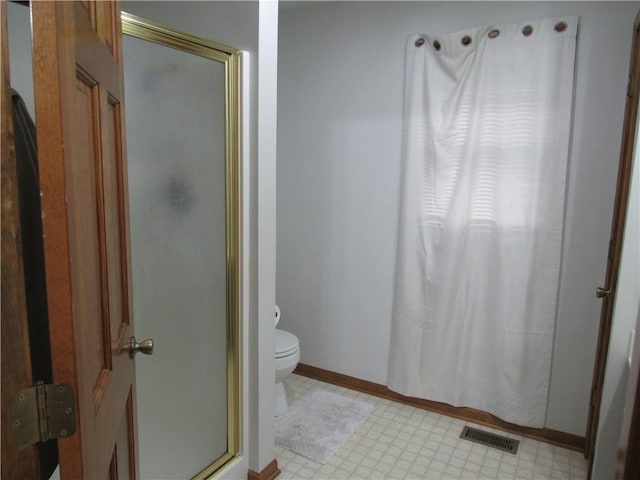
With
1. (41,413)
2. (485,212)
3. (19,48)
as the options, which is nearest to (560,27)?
(485,212)

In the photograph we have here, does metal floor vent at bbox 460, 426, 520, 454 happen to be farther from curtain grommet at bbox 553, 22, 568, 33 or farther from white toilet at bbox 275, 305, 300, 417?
curtain grommet at bbox 553, 22, 568, 33

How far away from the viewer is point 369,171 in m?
2.76

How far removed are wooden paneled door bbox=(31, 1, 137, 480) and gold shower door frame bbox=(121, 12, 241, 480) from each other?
0.62 m

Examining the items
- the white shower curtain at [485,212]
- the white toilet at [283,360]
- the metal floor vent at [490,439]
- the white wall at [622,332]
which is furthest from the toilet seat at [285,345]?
the white wall at [622,332]

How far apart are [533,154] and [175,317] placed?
1.85 meters

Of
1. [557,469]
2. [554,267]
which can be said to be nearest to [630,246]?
[554,267]

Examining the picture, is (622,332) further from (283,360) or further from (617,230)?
(283,360)

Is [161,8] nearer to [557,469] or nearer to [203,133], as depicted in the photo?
[203,133]

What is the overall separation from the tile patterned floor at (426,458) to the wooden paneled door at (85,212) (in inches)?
51.1

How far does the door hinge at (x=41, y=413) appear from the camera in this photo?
648 millimetres

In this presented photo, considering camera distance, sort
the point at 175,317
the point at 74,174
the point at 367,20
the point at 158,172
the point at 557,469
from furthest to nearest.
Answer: the point at 367,20
the point at 557,469
the point at 175,317
the point at 158,172
the point at 74,174

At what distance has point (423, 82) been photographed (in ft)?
8.16

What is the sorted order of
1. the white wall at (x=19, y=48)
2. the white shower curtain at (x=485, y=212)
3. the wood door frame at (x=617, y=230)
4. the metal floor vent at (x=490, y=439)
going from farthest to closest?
the metal floor vent at (x=490, y=439) → the white shower curtain at (x=485, y=212) → the wood door frame at (x=617, y=230) → the white wall at (x=19, y=48)

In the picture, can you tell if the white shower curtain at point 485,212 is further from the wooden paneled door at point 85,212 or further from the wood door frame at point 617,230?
the wooden paneled door at point 85,212
